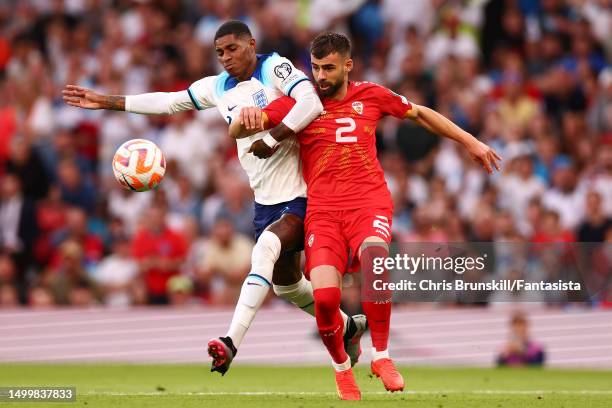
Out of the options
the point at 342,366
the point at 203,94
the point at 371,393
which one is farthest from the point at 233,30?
the point at 371,393

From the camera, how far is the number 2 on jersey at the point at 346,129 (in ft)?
35.3

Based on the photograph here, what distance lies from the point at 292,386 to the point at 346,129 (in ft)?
10.5

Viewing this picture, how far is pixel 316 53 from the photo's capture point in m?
10.7

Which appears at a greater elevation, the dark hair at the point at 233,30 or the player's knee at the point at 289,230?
the dark hair at the point at 233,30

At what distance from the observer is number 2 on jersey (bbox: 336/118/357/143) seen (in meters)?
10.8

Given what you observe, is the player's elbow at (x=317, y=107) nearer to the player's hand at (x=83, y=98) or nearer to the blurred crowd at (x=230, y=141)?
the player's hand at (x=83, y=98)

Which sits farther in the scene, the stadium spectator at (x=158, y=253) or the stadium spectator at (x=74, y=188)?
the stadium spectator at (x=74, y=188)

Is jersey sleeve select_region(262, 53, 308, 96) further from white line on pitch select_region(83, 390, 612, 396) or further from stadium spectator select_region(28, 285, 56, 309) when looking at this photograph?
stadium spectator select_region(28, 285, 56, 309)

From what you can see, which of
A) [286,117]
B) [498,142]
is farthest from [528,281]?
[498,142]

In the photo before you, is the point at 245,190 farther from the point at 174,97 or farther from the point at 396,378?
the point at 396,378

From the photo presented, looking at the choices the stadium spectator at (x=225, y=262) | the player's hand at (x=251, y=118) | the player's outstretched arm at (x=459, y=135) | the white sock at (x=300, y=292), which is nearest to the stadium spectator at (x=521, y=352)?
the stadium spectator at (x=225, y=262)

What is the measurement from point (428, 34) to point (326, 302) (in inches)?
439

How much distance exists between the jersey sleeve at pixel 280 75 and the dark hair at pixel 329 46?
0.28 meters

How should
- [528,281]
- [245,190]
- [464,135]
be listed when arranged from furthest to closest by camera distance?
[245,190]
[528,281]
[464,135]
